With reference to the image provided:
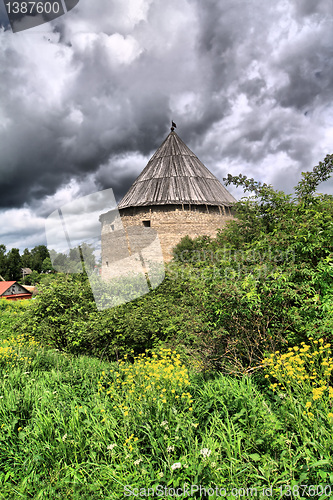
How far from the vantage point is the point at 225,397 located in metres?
2.84

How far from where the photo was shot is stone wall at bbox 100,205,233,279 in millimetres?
18578

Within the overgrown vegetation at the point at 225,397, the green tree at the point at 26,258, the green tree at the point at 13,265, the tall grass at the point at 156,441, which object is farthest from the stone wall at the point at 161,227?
the green tree at the point at 26,258

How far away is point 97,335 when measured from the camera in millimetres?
6605

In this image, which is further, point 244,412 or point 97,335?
point 97,335

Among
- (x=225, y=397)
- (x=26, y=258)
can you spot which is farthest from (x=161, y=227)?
(x=26, y=258)

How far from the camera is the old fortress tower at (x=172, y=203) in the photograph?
1872 centimetres

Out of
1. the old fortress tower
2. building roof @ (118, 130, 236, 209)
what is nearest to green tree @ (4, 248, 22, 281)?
the old fortress tower

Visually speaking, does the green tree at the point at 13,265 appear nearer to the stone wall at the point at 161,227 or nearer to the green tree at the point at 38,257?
the green tree at the point at 38,257

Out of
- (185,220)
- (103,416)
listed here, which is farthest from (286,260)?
(185,220)

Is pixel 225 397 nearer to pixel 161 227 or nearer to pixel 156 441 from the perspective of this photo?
pixel 156 441

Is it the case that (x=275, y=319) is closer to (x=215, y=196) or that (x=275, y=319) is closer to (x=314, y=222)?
(x=314, y=222)

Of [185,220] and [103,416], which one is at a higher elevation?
[185,220]

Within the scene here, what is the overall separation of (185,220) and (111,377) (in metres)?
15.3

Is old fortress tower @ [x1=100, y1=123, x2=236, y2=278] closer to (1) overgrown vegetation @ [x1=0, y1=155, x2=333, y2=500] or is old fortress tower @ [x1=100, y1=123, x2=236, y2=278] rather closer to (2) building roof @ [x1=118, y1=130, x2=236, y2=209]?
(2) building roof @ [x1=118, y1=130, x2=236, y2=209]
